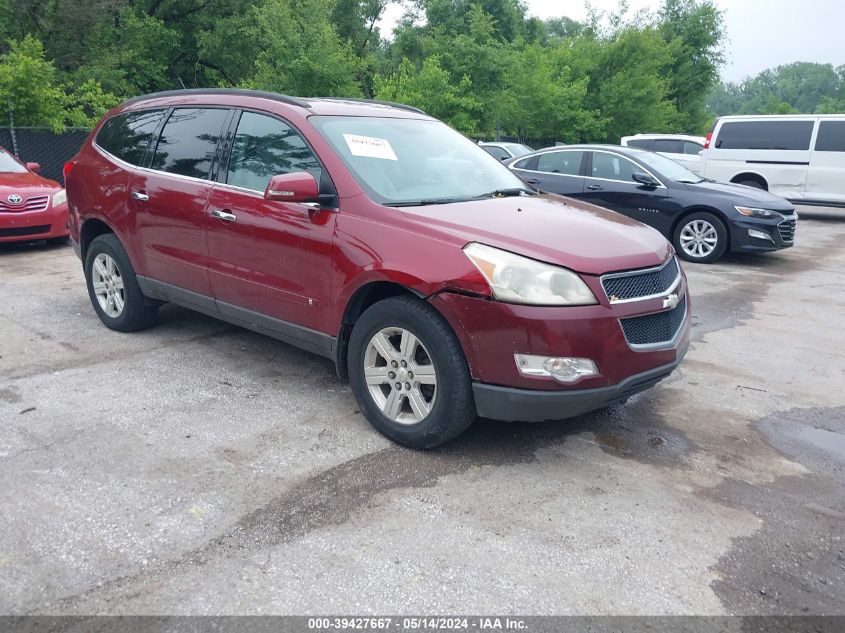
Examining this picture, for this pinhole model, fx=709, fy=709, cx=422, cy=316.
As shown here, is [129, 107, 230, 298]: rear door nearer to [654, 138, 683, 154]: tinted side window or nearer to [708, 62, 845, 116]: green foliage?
[654, 138, 683, 154]: tinted side window

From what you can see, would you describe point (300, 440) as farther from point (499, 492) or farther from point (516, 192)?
point (516, 192)

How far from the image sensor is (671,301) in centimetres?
374

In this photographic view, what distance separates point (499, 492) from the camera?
3.36 m

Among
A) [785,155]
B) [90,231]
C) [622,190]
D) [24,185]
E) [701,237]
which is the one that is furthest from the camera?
[785,155]

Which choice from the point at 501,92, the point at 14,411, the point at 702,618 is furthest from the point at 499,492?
the point at 501,92

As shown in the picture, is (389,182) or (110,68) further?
(110,68)

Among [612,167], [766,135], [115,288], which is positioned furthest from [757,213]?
[115,288]

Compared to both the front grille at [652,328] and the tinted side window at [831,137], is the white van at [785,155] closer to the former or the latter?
the tinted side window at [831,137]

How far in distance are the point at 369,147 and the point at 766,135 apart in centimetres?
1314

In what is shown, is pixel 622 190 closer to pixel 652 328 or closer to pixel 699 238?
pixel 699 238

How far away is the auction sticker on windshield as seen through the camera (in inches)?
166

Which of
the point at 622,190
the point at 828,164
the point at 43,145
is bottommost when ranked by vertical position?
the point at 622,190

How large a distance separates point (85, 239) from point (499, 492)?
4375mm

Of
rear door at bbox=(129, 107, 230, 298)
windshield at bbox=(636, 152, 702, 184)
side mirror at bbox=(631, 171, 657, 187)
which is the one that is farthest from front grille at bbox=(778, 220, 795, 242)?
rear door at bbox=(129, 107, 230, 298)
